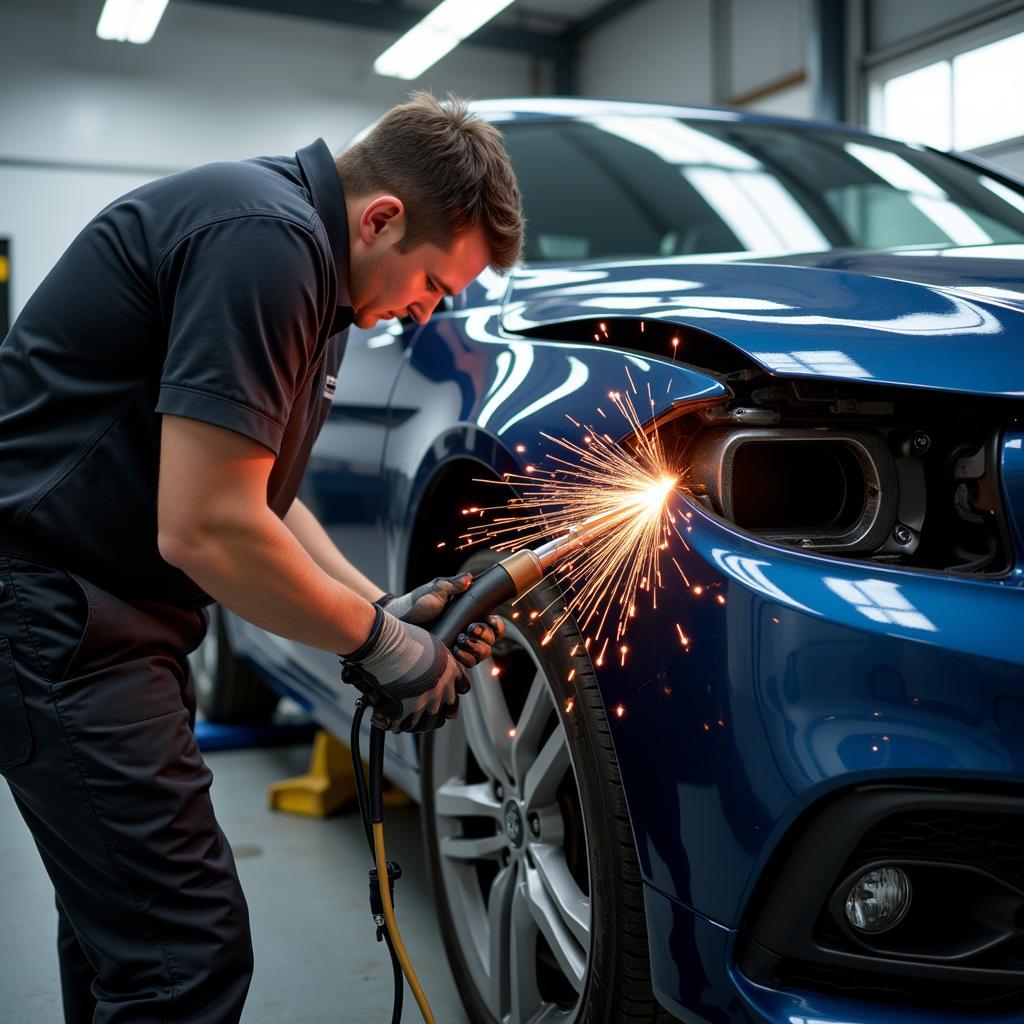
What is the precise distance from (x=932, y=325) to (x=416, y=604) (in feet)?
2.49

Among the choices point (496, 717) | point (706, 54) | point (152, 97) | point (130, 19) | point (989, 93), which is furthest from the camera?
point (152, 97)

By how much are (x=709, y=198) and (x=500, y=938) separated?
1631 millimetres

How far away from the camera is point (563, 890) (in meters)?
1.62

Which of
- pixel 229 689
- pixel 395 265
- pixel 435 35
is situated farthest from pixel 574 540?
pixel 435 35

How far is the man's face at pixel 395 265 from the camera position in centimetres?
145

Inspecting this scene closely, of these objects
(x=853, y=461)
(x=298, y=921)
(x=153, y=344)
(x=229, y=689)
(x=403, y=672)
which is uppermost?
(x=153, y=344)

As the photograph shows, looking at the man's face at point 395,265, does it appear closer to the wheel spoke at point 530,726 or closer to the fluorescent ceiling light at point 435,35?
the wheel spoke at point 530,726

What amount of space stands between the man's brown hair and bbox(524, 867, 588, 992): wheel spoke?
93 centimetres

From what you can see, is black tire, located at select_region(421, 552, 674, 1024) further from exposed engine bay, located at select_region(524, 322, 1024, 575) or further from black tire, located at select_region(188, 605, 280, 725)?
black tire, located at select_region(188, 605, 280, 725)

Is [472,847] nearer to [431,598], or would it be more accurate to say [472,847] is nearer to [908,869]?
[431,598]

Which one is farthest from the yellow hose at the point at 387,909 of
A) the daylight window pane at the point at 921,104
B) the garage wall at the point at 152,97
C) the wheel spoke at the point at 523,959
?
the garage wall at the point at 152,97

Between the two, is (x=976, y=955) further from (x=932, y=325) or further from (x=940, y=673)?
(x=932, y=325)

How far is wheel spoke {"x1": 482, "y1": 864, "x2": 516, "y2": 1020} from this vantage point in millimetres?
1762

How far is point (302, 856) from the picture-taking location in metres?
2.92
